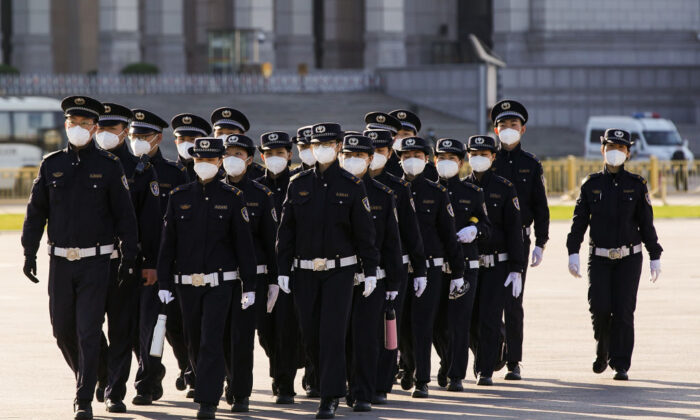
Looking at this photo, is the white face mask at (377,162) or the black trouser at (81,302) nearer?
the black trouser at (81,302)

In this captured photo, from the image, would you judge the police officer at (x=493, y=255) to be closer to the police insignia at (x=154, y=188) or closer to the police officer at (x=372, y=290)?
the police officer at (x=372, y=290)

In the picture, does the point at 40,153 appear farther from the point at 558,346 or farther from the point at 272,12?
the point at 558,346

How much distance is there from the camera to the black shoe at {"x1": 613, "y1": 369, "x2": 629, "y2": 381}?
12359 millimetres

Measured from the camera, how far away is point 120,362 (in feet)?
36.9

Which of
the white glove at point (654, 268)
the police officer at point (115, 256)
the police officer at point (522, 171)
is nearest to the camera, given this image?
the police officer at point (115, 256)

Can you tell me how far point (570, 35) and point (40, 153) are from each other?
2240cm

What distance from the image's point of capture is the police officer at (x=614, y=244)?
41.3 feet

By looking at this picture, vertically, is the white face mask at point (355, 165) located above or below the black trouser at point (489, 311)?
above

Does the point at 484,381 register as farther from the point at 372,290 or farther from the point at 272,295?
the point at 272,295

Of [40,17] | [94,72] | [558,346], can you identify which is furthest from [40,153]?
[558,346]

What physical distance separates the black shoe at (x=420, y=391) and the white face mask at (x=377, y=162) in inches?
69.1

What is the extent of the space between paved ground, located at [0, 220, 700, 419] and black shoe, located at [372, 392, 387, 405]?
0.08 meters

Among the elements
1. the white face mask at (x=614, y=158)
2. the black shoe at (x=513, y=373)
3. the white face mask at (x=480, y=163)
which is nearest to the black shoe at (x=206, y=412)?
the black shoe at (x=513, y=373)

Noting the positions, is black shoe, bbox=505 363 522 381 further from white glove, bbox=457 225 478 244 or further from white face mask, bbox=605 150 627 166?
white face mask, bbox=605 150 627 166
